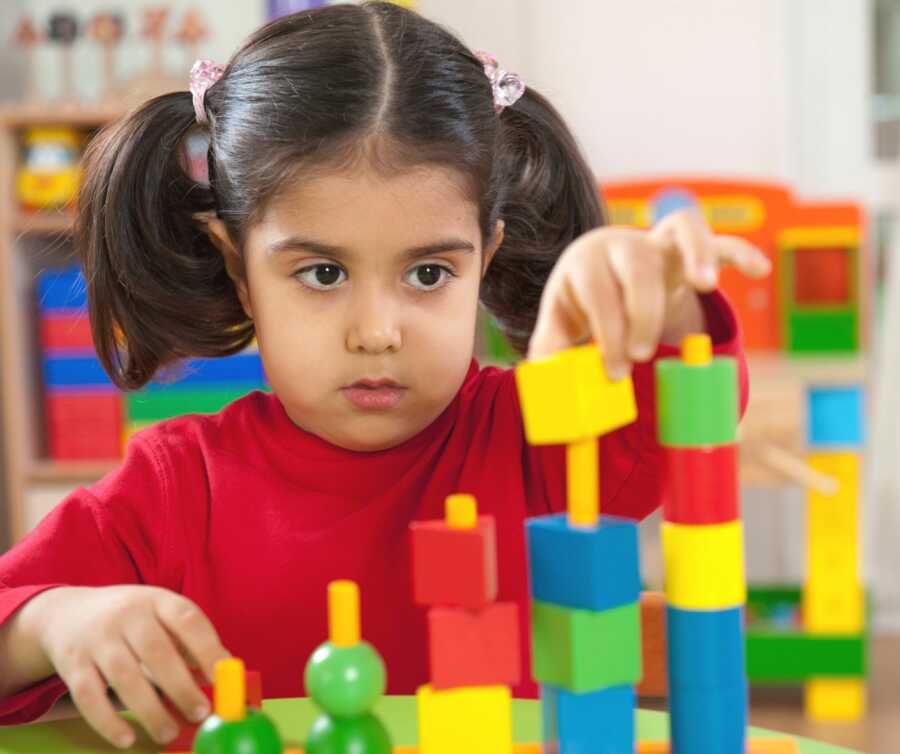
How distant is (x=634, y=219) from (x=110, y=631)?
187 centimetres

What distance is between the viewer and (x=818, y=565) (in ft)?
7.30

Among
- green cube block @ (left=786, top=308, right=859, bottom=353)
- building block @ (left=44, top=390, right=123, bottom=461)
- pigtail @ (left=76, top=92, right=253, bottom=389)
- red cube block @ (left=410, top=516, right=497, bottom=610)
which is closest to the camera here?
red cube block @ (left=410, top=516, right=497, bottom=610)

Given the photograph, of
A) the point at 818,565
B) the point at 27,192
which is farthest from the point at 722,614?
the point at 27,192

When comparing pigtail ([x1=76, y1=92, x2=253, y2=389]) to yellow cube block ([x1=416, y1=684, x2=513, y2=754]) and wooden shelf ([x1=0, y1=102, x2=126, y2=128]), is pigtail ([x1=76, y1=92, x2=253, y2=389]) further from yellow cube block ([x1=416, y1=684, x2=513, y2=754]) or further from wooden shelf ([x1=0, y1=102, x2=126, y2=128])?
wooden shelf ([x1=0, y1=102, x2=126, y2=128])

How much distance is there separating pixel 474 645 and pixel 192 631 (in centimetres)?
17

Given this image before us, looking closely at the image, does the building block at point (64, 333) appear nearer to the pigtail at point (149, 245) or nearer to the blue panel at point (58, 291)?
the blue panel at point (58, 291)

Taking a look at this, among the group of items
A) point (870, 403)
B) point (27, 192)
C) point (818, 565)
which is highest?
point (27, 192)

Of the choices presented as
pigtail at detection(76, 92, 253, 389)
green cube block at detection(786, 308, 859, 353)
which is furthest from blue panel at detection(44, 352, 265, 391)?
pigtail at detection(76, 92, 253, 389)

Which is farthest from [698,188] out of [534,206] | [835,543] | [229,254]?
[229,254]

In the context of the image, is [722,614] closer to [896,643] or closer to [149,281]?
[149,281]

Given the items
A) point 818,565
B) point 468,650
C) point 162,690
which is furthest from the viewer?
point 818,565

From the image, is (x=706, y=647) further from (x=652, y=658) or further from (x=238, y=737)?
(x=652, y=658)

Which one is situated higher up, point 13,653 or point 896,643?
point 13,653

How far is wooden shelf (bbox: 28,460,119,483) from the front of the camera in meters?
2.52
